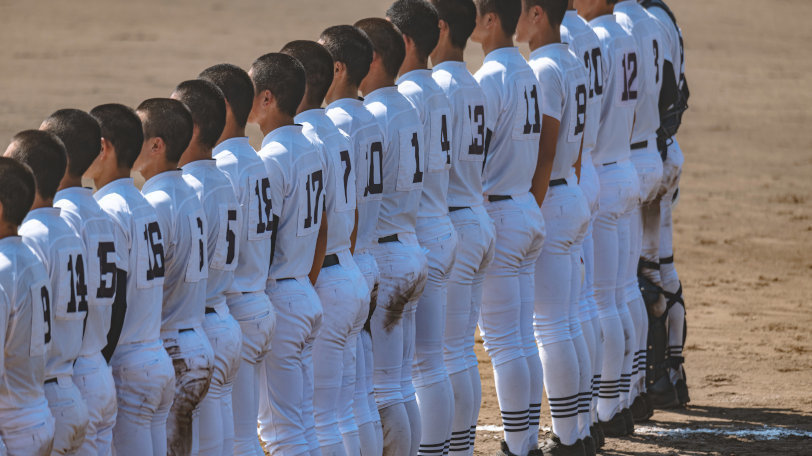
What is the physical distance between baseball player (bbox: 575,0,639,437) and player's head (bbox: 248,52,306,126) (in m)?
2.63

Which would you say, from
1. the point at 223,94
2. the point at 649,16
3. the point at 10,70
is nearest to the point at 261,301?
the point at 223,94

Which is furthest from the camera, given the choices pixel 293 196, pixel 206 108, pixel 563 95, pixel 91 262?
pixel 563 95

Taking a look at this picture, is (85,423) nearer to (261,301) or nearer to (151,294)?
(151,294)

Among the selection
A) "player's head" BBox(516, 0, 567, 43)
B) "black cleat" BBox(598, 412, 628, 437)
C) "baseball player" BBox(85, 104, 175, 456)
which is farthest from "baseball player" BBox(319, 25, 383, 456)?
"black cleat" BBox(598, 412, 628, 437)

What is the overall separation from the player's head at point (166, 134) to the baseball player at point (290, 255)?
44 centimetres

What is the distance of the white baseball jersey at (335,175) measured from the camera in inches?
229

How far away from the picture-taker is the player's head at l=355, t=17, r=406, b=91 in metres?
6.35

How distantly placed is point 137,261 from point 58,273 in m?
0.40

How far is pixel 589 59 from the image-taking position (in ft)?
25.0

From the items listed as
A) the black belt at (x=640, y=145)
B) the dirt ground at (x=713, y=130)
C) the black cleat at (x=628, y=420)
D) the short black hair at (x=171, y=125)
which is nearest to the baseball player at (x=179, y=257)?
the short black hair at (x=171, y=125)

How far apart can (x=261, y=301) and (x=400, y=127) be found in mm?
1162

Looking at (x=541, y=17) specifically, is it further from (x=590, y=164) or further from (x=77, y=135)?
(x=77, y=135)

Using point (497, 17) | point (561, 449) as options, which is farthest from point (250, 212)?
point (561, 449)

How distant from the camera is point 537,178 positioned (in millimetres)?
6984
